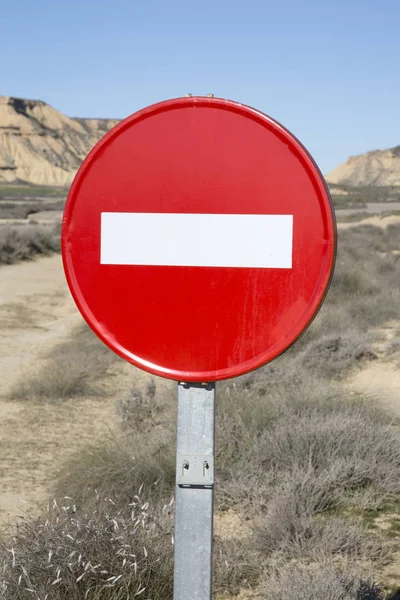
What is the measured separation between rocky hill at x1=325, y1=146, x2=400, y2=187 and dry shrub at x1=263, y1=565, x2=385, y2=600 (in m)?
118

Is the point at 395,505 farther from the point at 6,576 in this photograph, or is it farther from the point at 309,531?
the point at 6,576

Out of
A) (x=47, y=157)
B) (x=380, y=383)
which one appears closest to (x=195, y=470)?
(x=380, y=383)

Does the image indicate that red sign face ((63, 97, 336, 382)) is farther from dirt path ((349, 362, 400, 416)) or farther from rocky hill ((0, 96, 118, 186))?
rocky hill ((0, 96, 118, 186))

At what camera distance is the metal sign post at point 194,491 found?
151 cm

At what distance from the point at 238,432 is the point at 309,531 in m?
1.49

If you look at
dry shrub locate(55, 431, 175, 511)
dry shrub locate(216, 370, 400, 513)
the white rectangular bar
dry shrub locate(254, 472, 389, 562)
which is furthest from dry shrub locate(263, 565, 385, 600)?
the white rectangular bar

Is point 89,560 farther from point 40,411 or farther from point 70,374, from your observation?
point 70,374

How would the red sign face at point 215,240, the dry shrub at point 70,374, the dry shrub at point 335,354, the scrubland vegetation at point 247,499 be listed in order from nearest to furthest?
the red sign face at point 215,240, the scrubland vegetation at point 247,499, the dry shrub at point 70,374, the dry shrub at point 335,354

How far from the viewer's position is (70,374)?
7660 millimetres

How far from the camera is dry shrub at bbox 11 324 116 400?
7.31 metres

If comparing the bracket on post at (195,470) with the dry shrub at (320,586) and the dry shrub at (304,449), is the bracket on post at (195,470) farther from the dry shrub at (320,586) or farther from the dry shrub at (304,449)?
the dry shrub at (304,449)

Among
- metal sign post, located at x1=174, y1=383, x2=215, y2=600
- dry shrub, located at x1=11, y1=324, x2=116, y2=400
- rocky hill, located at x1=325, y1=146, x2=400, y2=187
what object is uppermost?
rocky hill, located at x1=325, y1=146, x2=400, y2=187

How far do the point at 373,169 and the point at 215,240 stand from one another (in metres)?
128

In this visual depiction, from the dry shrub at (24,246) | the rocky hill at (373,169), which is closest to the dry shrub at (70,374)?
the dry shrub at (24,246)
